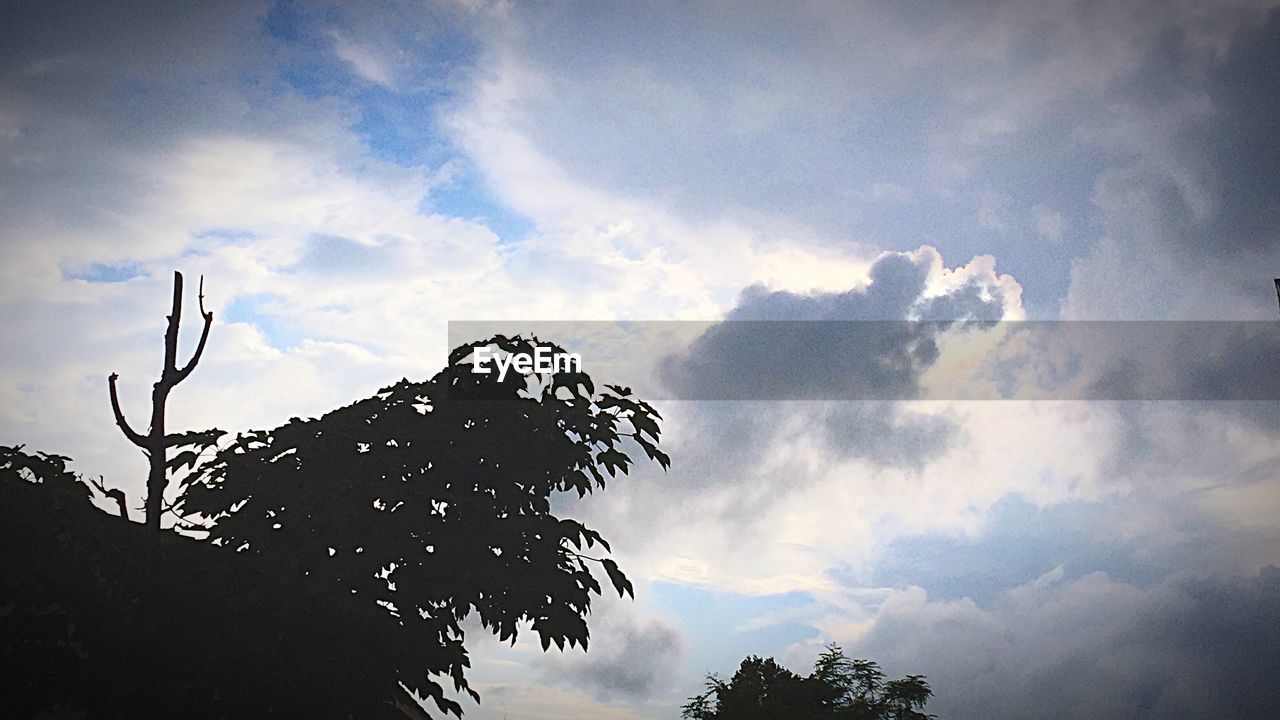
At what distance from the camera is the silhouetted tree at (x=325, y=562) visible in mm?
7969

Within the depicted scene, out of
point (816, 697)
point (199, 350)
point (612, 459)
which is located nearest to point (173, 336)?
point (199, 350)

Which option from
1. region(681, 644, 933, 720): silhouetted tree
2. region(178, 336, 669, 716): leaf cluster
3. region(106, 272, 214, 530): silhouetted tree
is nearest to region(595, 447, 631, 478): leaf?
region(178, 336, 669, 716): leaf cluster

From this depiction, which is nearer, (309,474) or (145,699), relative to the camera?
(145,699)

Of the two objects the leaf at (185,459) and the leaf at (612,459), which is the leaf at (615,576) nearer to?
the leaf at (612,459)

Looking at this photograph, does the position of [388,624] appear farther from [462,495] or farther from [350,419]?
[350,419]

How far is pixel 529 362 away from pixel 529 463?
6.00ft

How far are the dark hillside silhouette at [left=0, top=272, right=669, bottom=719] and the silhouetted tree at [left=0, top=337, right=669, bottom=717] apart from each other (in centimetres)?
2

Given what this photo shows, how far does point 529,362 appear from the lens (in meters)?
15.8

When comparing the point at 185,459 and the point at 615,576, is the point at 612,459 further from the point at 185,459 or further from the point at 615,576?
the point at 185,459

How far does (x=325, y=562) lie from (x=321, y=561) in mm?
96

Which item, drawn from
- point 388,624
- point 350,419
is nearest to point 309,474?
point 350,419

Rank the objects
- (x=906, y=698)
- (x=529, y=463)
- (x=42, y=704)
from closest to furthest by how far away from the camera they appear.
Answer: (x=42, y=704) → (x=529, y=463) → (x=906, y=698)

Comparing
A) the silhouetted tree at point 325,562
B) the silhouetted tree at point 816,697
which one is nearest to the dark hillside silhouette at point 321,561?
the silhouetted tree at point 325,562

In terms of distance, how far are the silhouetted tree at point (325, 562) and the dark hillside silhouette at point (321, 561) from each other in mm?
20
